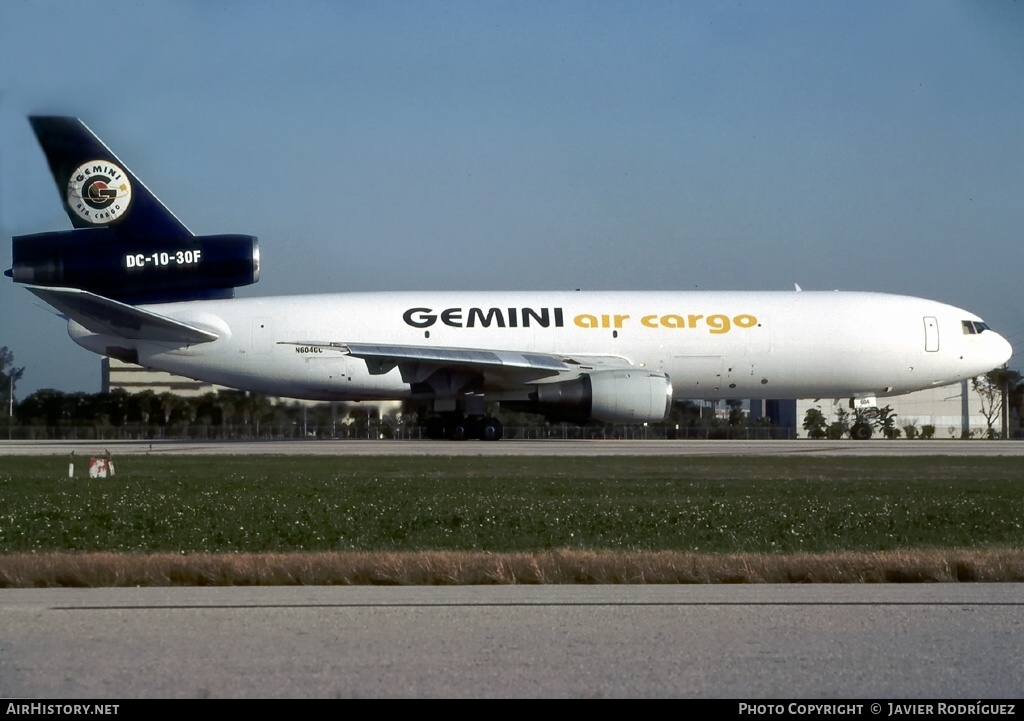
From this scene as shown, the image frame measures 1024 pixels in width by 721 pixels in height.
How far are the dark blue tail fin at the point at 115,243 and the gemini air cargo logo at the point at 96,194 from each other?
3 centimetres

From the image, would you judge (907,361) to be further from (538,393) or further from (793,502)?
(793,502)

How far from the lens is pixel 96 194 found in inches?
1336

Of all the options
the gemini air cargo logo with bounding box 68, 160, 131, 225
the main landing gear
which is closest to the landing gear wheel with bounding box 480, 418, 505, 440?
the main landing gear

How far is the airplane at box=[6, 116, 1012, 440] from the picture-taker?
3369cm

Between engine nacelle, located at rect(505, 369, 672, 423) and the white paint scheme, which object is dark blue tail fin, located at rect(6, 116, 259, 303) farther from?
engine nacelle, located at rect(505, 369, 672, 423)

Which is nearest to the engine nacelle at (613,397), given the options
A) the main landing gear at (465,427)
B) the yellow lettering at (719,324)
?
the main landing gear at (465,427)

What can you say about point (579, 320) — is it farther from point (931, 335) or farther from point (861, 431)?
point (931, 335)

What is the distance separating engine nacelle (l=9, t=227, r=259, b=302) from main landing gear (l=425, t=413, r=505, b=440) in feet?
22.6

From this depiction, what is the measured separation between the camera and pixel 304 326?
34656 mm

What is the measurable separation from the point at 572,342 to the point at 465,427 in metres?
3.90

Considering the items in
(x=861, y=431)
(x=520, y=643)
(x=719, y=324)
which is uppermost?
(x=719, y=324)

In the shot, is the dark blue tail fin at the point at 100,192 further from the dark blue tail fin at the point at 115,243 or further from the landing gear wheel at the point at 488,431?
the landing gear wheel at the point at 488,431

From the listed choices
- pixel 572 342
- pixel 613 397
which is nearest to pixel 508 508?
pixel 613 397
